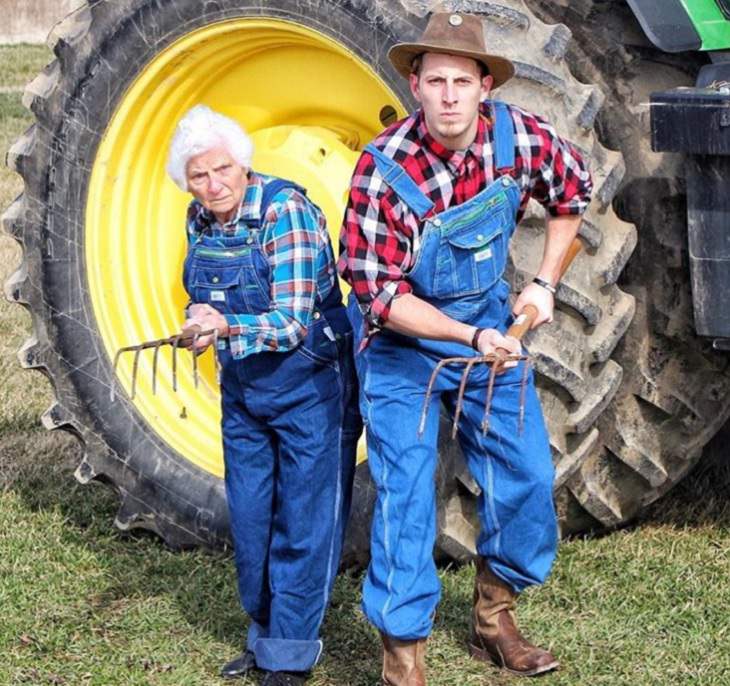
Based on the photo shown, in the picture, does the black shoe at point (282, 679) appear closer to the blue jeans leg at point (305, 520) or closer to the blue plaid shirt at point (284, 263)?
the blue jeans leg at point (305, 520)

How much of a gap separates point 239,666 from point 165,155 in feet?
4.82

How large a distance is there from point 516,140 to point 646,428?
112cm

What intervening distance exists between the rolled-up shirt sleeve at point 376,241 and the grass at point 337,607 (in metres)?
0.95

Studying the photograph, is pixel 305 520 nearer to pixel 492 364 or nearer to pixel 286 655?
pixel 286 655

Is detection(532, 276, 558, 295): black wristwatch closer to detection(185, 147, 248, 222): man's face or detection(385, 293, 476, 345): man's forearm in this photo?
detection(385, 293, 476, 345): man's forearm

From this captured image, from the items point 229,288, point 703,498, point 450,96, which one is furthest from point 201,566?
point 450,96

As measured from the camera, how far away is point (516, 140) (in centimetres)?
356

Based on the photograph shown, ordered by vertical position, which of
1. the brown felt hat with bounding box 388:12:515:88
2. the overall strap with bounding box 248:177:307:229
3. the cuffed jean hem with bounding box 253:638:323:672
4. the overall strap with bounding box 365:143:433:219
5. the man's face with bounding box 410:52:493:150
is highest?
the brown felt hat with bounding box 388:12:515:88

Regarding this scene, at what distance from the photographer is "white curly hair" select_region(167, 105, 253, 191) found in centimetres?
366

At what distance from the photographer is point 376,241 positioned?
3.43 m

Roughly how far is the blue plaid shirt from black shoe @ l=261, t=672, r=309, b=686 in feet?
2.39

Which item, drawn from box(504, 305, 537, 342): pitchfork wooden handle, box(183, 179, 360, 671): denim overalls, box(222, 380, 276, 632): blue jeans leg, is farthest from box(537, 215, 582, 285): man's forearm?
box(222, 380, 276, 632): blue jeans leg

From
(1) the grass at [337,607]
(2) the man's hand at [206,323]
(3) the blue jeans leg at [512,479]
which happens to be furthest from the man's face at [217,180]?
(1) the grass at [337,607]

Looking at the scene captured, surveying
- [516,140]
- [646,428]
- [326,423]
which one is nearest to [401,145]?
[516,140]
